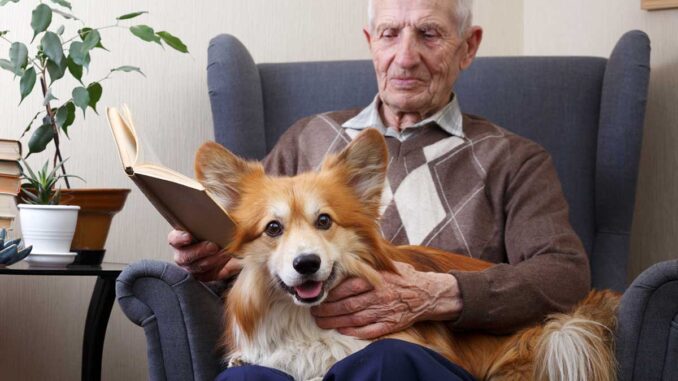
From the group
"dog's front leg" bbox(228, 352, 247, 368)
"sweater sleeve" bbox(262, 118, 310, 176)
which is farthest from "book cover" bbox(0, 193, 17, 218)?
"dog's front leg" bbox(228, 352, 247, 368)

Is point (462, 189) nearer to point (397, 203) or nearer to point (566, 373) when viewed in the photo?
point (397, 203)

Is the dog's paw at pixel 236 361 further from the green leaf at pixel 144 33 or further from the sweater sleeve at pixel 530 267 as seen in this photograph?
the green leaf at pixel 144 33

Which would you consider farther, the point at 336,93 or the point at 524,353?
the point at 336,93

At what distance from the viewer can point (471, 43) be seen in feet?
7.83

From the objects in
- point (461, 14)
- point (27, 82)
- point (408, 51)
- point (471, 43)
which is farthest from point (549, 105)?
point (27, 82)

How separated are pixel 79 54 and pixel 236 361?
112 centimetres

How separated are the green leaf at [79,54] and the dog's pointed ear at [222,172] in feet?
2.87

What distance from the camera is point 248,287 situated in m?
1.62

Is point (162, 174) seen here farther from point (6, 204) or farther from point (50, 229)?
point (6, 204)

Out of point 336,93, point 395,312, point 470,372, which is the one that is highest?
point 336,93

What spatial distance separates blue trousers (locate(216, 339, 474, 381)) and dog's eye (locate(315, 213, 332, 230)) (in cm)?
21

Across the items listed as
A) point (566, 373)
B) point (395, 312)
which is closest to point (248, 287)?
point (395, 312)

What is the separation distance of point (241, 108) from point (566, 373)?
1.28 metres

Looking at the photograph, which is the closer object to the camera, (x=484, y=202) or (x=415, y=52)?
(x=484, y=202)
